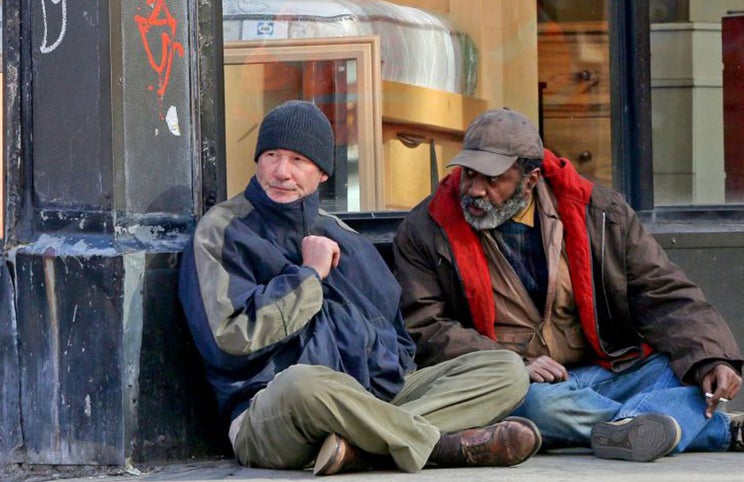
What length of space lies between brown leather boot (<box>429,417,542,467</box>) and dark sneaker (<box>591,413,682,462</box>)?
0.35 meters

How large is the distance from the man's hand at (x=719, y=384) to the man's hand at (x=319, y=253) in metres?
1.35

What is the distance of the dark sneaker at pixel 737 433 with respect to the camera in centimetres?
529

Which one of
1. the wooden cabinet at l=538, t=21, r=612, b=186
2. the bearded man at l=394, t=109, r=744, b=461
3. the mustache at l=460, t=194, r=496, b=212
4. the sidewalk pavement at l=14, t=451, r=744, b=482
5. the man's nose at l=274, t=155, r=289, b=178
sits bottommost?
the sidewalk pavement at l=14, t=451, r=744, b=482

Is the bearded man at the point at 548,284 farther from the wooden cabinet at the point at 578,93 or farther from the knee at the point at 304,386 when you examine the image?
the knee at the point at 304,386

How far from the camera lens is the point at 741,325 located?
5.97 meters

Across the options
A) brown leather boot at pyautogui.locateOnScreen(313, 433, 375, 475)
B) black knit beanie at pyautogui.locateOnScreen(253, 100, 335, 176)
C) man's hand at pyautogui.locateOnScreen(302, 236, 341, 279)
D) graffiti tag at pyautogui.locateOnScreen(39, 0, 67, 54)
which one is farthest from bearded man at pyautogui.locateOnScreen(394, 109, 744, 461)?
graffiti tag at pyautogui.locateOnScreen(39, 0, 67, 54)

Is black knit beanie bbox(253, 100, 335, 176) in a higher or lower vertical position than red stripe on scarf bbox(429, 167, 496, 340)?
higher

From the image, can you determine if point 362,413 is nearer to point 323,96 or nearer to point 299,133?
point 299,133

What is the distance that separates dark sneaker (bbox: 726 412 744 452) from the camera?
17.4 feet

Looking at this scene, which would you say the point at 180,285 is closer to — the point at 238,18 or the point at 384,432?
the point at 384,432

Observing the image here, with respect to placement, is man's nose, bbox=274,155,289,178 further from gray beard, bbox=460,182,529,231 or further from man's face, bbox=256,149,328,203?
gray beard, bbox=460,182,529,231

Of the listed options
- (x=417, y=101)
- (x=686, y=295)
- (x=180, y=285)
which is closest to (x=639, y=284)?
(x=686, y=295)

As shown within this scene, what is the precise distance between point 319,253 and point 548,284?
91cm

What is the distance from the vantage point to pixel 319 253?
4.90 meters
